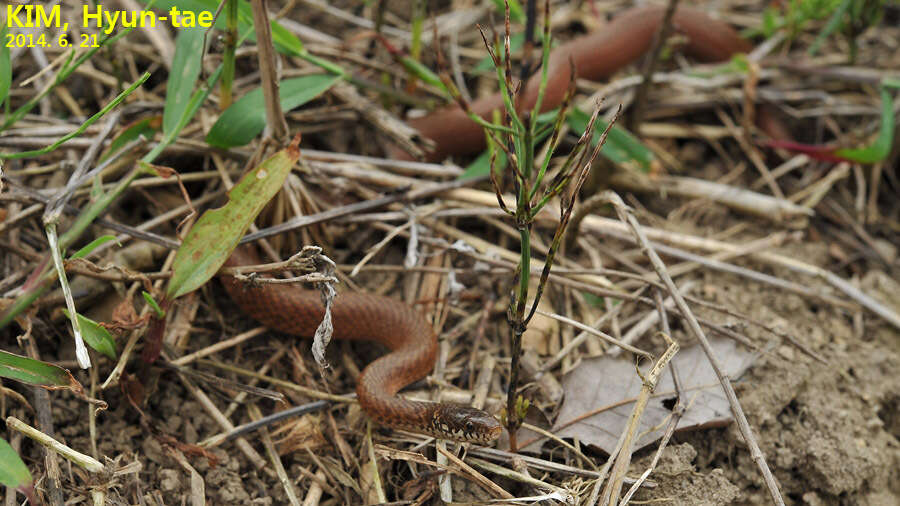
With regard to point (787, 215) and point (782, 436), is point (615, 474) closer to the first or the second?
point (782, 436)

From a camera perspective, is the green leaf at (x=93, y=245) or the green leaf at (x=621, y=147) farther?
the green leaf at (x=621, y=147)

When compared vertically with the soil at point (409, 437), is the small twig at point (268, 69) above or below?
above

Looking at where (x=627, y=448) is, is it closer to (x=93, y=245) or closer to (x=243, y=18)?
(x=93, y=245)

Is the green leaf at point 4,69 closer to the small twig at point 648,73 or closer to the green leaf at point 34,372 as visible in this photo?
the green leaf at point 34,372

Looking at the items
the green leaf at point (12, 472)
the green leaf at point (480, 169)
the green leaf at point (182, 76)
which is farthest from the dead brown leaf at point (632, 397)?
the green leaf at point (182, 76)

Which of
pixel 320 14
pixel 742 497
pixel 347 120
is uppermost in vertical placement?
pixel 320 14

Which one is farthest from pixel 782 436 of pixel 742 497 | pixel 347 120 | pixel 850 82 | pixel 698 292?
pixel 850 82

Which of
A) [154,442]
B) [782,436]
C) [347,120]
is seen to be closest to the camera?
[154,442]
